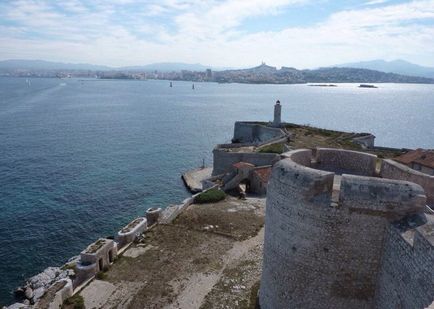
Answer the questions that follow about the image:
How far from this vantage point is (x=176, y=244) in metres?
20.8

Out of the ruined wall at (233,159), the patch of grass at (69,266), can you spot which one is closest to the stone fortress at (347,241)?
the patch of grass at (69,266)

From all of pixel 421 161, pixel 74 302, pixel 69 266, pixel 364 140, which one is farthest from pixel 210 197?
pixel 364 140

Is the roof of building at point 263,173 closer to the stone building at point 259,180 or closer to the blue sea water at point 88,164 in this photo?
the stone building at point 259,180

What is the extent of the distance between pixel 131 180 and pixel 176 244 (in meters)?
24.8

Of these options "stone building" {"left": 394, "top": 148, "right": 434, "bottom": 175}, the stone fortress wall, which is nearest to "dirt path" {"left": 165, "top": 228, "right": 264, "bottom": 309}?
the stone fortress wall

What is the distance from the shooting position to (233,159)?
1630 inches

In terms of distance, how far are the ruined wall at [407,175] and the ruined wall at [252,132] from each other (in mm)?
39796

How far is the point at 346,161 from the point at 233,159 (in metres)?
27.3

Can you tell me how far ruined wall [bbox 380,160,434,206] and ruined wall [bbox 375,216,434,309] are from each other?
354cm

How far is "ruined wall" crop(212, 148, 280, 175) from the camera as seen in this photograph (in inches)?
1534

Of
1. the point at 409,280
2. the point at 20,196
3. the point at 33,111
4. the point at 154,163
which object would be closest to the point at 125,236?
the point at 409,280

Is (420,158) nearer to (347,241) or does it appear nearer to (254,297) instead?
(254,297)

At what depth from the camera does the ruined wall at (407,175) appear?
12.1 m

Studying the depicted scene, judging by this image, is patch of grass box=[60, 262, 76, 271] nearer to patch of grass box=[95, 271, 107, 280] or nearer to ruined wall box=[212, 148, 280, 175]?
patch of grass box=[95, 271, 107, 280]
